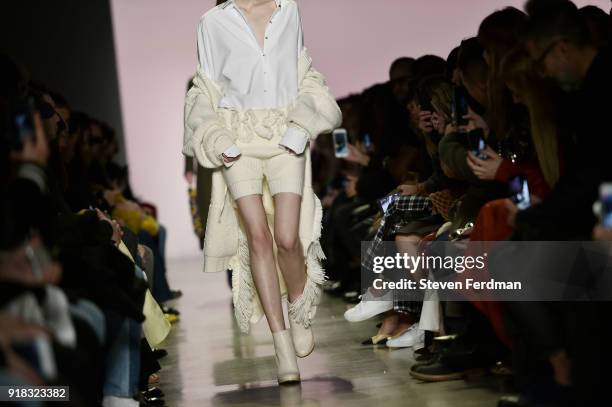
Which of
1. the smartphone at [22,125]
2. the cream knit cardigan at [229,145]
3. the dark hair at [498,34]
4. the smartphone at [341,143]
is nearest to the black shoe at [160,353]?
the cream knit cardigan at [229,145]

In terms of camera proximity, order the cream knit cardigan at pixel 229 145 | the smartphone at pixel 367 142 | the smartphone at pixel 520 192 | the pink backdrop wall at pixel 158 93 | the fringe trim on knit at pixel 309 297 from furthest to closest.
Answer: the pink backdrop wall at pixel 158 93 < the smartphone at pixel 367 142 < the fringe trim on knit at pixel 309 297 < the cream knit cardigan at pixel 229 145 < the smartphone at pixel 520 192

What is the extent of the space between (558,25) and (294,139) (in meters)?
1.30

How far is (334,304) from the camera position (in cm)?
633

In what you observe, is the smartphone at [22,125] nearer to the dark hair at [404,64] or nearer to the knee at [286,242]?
the knee at [286,242]

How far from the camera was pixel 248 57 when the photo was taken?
4.09 meters

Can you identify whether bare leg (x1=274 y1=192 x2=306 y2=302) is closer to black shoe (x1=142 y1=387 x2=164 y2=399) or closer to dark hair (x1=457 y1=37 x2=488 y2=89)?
black shoe (x1=142 y1=387 x2=164 y2=399)

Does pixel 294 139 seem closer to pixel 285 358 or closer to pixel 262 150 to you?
pixel 262 150

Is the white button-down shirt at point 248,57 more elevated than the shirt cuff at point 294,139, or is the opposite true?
the white button-down shirt at point 248,57

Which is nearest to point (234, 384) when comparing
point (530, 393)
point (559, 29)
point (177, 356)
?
point (177, 356)

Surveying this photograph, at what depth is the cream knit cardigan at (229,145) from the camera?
402 centimetres

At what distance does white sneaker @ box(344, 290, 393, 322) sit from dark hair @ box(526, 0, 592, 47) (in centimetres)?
195

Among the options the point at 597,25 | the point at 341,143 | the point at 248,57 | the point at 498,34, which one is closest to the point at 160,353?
the point at 248,57

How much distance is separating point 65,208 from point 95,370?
39.5 inches

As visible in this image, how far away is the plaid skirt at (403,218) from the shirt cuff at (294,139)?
73 cm
